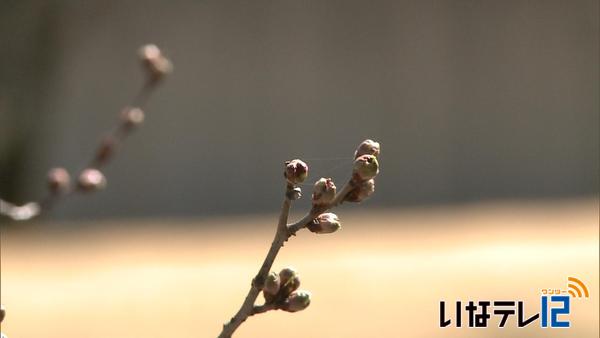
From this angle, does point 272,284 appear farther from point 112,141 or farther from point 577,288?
point 577,288

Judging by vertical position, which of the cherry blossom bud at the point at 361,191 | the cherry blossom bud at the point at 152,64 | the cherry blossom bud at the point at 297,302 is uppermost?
the cherry blossom bud at the point at 152,64

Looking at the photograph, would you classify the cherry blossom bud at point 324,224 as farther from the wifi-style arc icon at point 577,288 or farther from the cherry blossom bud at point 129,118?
the wifi-style arc icon at point 577,288

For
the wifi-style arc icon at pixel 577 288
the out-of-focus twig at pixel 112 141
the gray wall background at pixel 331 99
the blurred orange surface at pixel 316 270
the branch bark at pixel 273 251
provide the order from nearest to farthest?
the branch bark at pixel 273 251
the out-of-focus twig at pixel 112 141
the wifi-style arc icon at pixel 577 288
the blurred orange surface at pixel 316 270
the gray wall background at pixel 331 99

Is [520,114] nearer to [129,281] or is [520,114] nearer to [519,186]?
[519,186]

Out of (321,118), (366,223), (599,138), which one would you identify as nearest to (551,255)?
(366,223)

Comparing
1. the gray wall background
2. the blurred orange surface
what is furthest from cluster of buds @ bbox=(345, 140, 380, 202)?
the gray wall background

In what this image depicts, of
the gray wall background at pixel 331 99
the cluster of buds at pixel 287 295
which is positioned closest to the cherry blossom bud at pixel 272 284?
the cluster of buds at pixel 287 295

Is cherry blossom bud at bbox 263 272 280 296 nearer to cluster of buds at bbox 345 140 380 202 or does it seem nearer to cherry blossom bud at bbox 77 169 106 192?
cluster of buds at bbox 345 140 380 202
